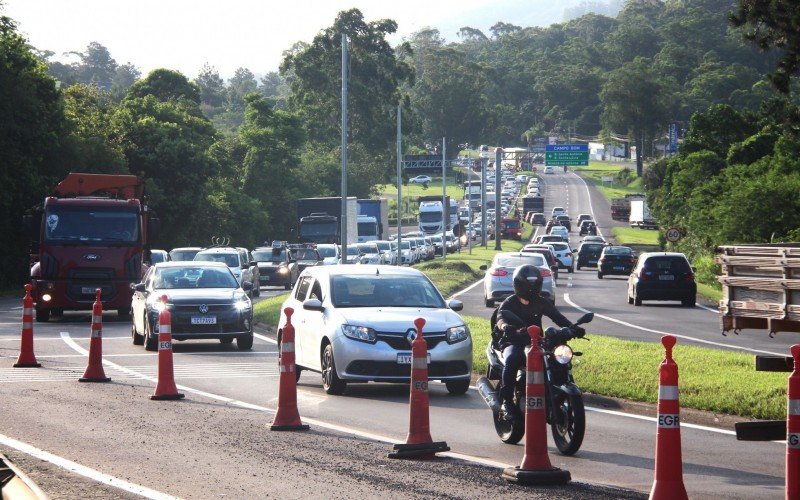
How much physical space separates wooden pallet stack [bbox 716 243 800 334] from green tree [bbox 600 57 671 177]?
501ft

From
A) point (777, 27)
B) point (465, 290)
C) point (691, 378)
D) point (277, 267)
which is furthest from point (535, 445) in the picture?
point (277, 267)

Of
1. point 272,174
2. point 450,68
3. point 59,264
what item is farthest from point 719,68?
point 59,264

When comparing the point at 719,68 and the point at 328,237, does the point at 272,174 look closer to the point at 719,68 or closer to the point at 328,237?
the point at 328,237

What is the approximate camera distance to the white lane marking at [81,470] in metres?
9.51

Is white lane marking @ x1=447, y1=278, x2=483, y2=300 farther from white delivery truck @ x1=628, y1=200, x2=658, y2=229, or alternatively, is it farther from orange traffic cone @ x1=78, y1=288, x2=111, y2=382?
white delivery truck @ x1=628, y1=200, x2=658, y2=229

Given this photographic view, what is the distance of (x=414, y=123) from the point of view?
395 ft

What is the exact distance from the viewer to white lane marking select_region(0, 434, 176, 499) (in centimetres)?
951

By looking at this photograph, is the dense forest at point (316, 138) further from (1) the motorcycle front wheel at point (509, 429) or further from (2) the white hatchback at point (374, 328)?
(1) the motorcycle front wheel at point (509, 429)

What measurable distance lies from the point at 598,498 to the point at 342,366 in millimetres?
7450

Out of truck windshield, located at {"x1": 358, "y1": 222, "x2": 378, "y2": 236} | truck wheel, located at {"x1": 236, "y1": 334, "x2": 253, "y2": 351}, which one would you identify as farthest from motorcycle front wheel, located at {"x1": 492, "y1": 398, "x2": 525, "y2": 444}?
truck windshield, located at {"x1": 358, "y1": 222, "x2": 378, "y2": 236}

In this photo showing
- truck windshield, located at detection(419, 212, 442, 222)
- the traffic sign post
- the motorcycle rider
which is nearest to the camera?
the motorcycle rider

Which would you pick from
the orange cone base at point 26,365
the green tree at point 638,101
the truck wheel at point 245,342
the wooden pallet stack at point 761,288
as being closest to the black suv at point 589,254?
the truck wheel at point 245,342

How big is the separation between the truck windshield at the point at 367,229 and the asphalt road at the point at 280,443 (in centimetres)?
5934

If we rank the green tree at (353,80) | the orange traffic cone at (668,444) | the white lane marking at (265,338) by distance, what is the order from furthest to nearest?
1. the green tree at (353,80)
2. the white lane marking at (265,338)
3. the orange traffic cone at (668,444)
